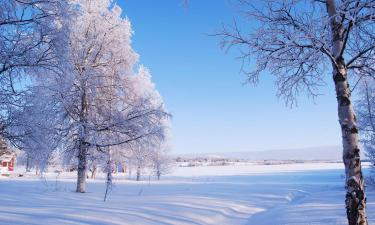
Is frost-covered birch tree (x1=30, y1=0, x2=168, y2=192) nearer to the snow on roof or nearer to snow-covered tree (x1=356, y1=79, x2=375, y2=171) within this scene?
the snow on roof

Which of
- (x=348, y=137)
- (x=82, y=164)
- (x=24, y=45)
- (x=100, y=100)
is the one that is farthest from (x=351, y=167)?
(x=100, y=100)

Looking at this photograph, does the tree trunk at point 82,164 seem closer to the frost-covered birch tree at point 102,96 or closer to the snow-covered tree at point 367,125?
the frost-covered birch tree at point 102,96

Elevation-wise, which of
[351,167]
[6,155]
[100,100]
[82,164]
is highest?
[100,100]

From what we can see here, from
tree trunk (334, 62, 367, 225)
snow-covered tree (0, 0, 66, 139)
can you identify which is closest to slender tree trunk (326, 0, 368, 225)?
tree trunk (334, 62, 367, 225)

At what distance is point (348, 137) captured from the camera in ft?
20.4

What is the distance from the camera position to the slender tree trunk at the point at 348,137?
6.07 metres

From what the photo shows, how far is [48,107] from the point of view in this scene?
49.3 ft

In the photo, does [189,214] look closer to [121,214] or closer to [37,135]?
[121,214]

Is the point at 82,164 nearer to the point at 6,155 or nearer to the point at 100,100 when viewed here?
the point at 100,100

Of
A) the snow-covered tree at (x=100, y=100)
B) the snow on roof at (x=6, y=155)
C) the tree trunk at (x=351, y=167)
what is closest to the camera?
the tree trunk at (x=351, y=167)

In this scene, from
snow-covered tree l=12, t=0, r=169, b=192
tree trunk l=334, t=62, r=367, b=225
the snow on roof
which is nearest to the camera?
tree trunk l=334, t=62, r=367, b=225

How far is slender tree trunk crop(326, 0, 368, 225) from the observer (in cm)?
607

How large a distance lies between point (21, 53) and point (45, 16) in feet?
3.66

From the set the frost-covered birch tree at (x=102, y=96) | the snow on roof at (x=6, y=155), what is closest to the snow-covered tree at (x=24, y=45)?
the snow on roof at (x=6, y=155)
